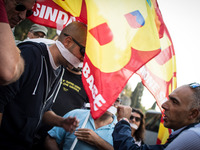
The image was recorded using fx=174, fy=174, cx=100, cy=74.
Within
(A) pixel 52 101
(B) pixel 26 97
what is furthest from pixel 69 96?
(B) pixel 26 97

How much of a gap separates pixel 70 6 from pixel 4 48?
206 centimetres

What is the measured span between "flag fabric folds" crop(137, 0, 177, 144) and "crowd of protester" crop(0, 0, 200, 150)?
52 cm

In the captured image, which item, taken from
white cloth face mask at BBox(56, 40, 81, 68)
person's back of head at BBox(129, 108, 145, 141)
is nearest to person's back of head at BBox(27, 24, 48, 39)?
white cloth face mask at BBox(56, 40, 81, 68)

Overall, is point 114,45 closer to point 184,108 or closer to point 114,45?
point 114,45

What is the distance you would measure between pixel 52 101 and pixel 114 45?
1.09 metres

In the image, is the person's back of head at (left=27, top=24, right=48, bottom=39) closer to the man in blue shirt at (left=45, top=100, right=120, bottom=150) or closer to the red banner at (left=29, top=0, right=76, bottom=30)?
the red banner at (left=29, top=0, right=76, bottom=30)

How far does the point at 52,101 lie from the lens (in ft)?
7.59

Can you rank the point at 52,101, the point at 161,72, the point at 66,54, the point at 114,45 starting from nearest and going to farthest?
the point at 66,54 → the point at 114,45 → the point at 52,101 → the point at 161,72

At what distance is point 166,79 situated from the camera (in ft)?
10.1

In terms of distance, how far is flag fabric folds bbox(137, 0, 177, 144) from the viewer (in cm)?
286

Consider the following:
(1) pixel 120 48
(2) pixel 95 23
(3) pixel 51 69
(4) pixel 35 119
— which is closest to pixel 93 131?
(4) pixel 35 119

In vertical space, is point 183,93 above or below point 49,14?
below

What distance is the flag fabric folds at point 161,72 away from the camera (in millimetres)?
2863

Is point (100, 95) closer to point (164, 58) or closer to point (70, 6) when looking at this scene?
point (70, 6)
